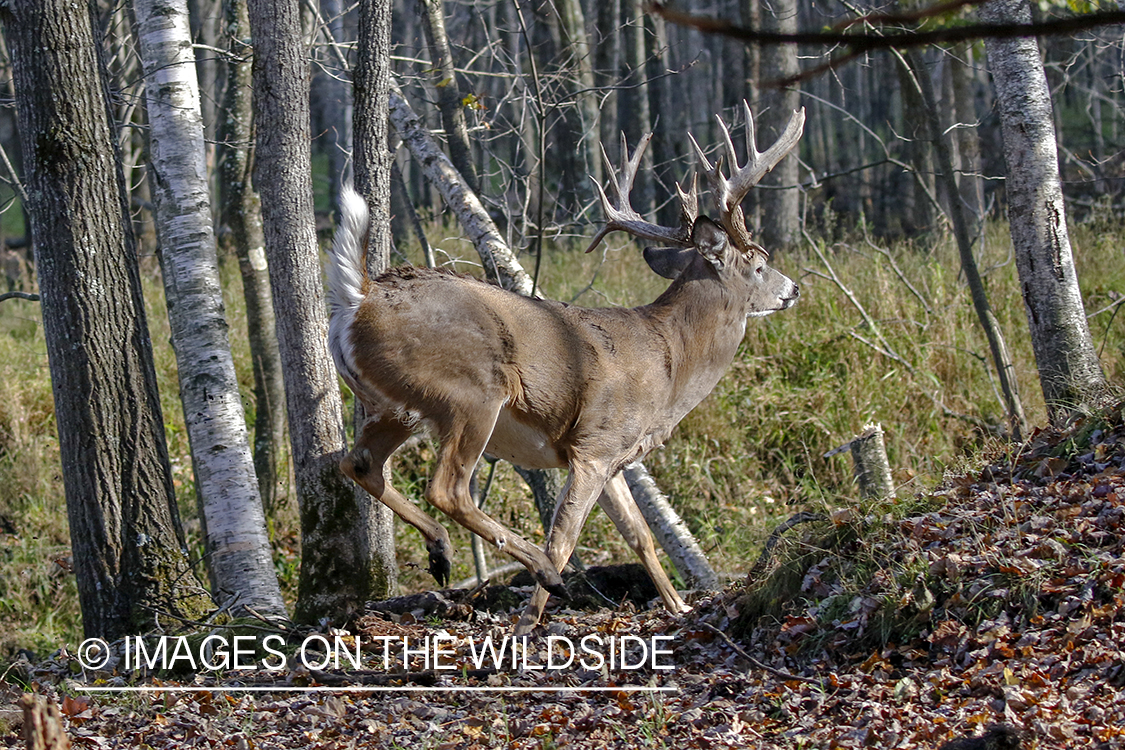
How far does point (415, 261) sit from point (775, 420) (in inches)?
212

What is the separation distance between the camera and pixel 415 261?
44.7 feet

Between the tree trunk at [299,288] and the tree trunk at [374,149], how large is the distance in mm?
343

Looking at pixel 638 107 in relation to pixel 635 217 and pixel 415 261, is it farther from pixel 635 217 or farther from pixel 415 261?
pixel 635 217

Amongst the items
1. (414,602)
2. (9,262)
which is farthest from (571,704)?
(9,262)

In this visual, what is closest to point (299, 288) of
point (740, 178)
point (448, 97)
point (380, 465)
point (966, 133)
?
point (380, 465)

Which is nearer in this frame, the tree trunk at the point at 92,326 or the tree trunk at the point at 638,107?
the tree trunk at the point at 92,326

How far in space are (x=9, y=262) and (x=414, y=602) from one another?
729 inches

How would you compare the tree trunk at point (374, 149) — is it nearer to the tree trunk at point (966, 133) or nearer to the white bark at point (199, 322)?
the white bark at point (199, 322)

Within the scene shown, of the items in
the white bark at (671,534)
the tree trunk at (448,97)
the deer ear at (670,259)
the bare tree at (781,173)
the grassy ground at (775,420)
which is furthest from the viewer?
the bare tree at (781,173)

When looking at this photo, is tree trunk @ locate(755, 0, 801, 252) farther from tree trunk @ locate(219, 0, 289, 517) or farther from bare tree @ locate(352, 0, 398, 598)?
bare tree @ locate(352, 0, 398, 598)

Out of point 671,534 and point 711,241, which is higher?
point 711,241

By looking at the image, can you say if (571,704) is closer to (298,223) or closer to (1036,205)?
(298,223)

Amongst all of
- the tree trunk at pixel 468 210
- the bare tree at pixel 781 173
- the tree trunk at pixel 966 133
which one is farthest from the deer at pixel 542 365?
the tree trunk at pixel 966 133

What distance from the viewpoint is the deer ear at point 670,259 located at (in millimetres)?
6867
